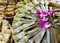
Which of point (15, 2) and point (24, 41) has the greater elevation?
point (15, 2)

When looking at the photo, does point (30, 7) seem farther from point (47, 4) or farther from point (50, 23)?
point (50, 23)

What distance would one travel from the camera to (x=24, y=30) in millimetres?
977

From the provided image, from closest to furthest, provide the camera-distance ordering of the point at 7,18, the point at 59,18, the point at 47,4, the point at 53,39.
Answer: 1. the point at 53,39
2. the point at 59,18
3. the point at 47,4
4. the point at 7,18

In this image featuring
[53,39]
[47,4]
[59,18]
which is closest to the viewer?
[53,39]

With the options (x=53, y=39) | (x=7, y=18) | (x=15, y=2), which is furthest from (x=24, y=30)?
(x=15, y=2)

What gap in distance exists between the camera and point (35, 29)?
37.7 inches

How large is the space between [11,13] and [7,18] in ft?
0.22

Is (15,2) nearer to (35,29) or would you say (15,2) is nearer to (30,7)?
(30,7)

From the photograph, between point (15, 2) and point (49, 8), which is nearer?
point (49, 8)

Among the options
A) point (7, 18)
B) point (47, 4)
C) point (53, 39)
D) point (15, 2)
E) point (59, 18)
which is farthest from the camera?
point (15, 2)

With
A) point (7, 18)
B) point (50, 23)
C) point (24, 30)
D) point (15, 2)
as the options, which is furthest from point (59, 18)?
point (15, 2)

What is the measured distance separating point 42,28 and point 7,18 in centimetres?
44

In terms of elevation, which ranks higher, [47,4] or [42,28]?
[47,4]

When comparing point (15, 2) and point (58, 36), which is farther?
point (15, 2)
